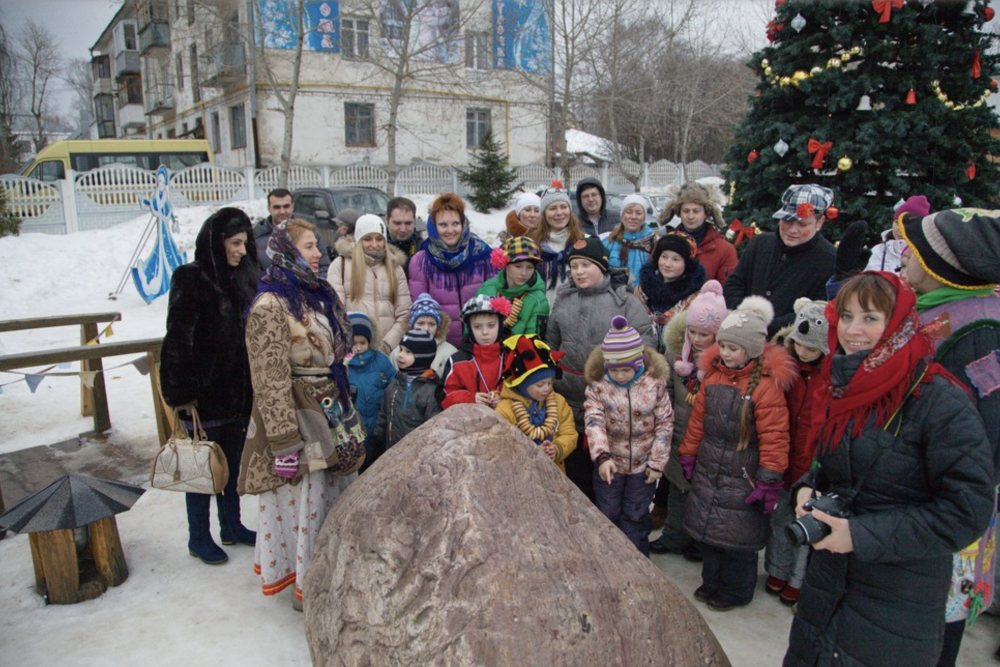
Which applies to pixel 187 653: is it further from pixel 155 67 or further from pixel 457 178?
pixel 155 67

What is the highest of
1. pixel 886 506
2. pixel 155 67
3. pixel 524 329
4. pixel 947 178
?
pixel 155 67

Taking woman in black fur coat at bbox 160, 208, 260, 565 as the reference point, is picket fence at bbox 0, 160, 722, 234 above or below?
above

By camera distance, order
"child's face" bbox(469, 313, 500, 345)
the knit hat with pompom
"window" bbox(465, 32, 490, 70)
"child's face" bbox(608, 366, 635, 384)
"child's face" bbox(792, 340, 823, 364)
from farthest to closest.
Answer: "window" bbox(465, 32, 490, 70)
"child's face" bbox(469, 313, 500, 345)
"child's face" bbox(608, 366, 635, 384)
"child's face" bbox(792, 340, 823, 364)
the knit hat with pompom

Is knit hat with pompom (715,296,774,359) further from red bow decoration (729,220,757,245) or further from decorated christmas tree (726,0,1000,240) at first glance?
decorated christmas tree (726,0,1000,240)

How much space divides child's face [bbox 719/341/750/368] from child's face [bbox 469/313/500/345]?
3.97 ft

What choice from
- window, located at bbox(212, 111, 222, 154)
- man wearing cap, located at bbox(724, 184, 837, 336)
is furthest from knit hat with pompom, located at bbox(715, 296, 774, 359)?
window, located at bbox(212, 111, 222, 154)

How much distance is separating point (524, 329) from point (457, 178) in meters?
19.0

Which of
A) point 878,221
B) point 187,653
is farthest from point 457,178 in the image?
point 187,653

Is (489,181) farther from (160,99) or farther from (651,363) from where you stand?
(160,99)

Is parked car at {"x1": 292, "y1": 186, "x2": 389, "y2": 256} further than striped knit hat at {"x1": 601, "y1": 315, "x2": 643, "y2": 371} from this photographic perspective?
Yes

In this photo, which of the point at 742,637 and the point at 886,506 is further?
the point at 742,637

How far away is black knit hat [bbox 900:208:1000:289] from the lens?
7.39 ft

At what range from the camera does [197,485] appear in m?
3.55

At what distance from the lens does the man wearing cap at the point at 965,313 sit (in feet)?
7.27
